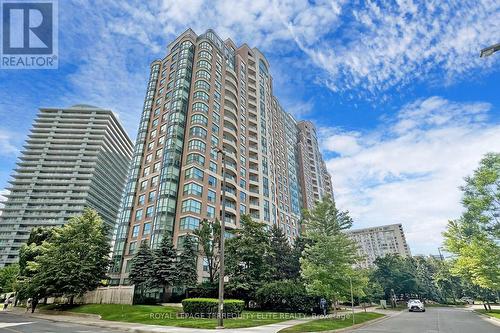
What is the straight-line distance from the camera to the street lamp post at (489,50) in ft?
35.4

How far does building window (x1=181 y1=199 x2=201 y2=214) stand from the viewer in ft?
153

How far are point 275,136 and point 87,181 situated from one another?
306 ft

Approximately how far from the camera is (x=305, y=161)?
103250 mm

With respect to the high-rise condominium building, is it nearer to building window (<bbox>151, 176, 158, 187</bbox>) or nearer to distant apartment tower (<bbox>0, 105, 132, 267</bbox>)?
building window (<bbox>151, 176, 158, 187</bbox>)

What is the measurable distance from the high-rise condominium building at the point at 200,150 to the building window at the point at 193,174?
0.21 m

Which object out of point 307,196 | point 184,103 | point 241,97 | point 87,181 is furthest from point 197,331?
point 87,181

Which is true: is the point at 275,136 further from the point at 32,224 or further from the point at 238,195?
the point at 32,224

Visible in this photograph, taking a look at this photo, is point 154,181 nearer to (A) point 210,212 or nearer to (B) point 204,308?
(A) point 210,212

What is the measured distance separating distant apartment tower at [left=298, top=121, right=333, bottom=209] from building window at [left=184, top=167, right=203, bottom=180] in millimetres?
51590

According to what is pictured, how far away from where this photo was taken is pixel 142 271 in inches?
1307

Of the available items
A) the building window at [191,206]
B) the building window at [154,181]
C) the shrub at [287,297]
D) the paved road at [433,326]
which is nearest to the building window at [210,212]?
the building window at [191,206]

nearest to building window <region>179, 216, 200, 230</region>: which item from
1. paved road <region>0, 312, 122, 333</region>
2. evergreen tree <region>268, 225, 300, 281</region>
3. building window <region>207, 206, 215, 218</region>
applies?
building window <region>207, 206, 215, 218</region>

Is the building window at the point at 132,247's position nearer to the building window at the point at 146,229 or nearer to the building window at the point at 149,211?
the building window at the point at 146,229

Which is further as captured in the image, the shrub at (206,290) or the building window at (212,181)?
the building window at (212,181)
